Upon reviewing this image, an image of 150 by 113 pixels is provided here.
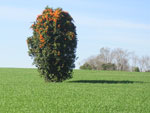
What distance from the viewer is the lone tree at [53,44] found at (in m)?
24.2

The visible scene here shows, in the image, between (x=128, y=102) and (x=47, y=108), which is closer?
(x=47, y=108)

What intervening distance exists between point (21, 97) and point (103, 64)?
165ft

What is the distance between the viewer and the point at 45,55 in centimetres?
2417

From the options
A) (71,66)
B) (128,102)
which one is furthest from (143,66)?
(128,102)

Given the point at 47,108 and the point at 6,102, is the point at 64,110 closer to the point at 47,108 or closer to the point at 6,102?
the point at 47,108

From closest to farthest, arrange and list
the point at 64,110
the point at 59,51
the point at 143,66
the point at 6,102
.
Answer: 1. the point at 64,110
2. the point at 6,102
3. the point at 59,51
4. the point at 143,66

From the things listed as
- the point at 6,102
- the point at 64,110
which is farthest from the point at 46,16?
the point at 64,110

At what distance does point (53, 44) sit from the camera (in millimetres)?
24141

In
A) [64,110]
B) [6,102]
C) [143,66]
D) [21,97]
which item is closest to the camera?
[64,110]

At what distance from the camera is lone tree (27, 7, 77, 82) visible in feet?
79.3

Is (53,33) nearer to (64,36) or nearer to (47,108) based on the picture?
(64,36)

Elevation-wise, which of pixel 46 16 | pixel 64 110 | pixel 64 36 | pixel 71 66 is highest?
pixel 46 16

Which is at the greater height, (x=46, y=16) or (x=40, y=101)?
(x=46, y=16)

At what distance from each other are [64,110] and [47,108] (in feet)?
2.47
